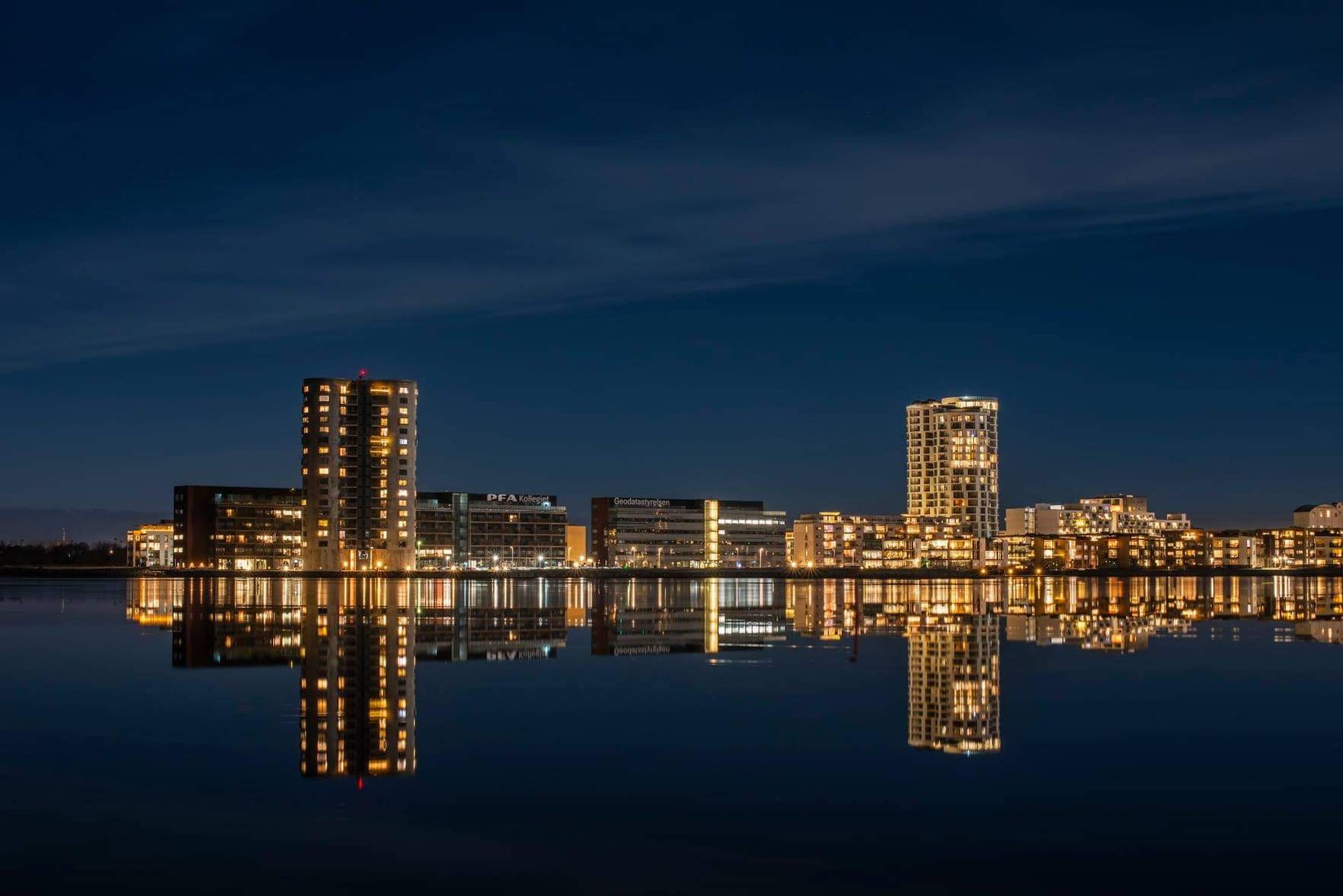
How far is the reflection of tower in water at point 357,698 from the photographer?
24672mm

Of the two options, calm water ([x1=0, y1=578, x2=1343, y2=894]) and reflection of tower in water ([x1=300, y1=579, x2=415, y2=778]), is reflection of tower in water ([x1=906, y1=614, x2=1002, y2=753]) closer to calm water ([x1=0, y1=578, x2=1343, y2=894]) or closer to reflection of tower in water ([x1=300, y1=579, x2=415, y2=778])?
calm water ([x1=0, y1=578, x2=1343, y2=894])

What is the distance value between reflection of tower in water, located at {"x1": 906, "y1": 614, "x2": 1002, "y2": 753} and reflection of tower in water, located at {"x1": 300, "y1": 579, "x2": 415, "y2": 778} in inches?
391

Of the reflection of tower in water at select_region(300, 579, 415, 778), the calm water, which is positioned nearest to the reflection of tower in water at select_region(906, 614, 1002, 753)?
the calm water

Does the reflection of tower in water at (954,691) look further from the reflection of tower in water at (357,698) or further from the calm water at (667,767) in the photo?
the reflection of tower in water at (357,698)

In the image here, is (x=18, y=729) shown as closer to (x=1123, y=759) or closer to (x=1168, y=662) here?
(x=1123, y=759)

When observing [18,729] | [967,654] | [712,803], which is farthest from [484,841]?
[967,654]

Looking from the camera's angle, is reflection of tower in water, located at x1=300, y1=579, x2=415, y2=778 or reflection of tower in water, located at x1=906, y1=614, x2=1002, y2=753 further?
reflection of tower in water, located at x1=906, y1=614, x2=1002, y2=753

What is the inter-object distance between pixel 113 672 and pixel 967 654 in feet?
87.9

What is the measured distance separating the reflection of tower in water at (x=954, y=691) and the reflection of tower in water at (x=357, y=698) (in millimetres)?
9933

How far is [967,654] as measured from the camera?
47.8 meters

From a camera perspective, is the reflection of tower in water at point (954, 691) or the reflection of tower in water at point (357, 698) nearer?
the reflection of tower in water at point (357, 698)

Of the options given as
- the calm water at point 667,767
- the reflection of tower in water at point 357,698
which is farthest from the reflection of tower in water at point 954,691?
the reflection of tower in water at point 357,698

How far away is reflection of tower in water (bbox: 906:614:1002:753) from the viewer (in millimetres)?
27266

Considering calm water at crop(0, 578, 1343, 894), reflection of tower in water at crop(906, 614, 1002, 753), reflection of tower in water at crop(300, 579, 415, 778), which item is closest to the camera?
calm water at crop(0, 578, 1343, 894)
